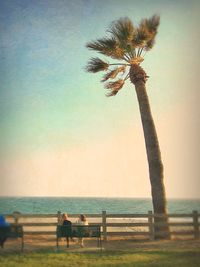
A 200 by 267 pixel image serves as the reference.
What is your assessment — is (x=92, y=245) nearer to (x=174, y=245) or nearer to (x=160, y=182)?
(x=174, y=245)

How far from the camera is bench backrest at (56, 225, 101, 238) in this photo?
11891mm

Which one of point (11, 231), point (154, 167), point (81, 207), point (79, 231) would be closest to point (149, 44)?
point (154, 167)

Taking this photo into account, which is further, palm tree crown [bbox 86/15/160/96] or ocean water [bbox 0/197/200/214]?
ocean water [bbox 0/197/200/214]

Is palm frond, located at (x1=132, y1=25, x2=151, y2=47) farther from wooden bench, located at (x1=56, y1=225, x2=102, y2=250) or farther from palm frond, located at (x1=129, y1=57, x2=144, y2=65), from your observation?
wooden bench, located at (x1=56, y1=225, x2=102, y2=250)

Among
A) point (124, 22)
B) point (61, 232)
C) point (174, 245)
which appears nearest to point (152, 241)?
point (174, 245)

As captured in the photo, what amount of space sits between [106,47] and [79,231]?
A: 6.83 m

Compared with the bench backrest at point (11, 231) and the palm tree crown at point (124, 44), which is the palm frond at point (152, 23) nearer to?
the palm tree crown at point (124, 44)

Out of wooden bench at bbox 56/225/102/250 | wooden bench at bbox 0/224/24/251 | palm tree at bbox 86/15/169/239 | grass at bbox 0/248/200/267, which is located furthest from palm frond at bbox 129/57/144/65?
wooden bench at bbox 0/224/24/251

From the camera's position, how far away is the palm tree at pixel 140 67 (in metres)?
15.3

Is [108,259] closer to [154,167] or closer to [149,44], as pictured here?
[154,167]

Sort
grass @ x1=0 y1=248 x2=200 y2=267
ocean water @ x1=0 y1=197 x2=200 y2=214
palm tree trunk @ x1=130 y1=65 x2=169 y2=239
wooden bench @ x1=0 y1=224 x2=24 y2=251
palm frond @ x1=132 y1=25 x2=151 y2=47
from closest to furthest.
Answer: grass @ x1=0 y1=248 x2=200 y2=267
wooden bench @ x1=0 y1=224 x2=24 y2=251
palm tree trunk @ x1=130 y1=65 x2=169 y2=239
palm frond @ x1=132 y1=25 x2=151 y2=47
ocean water @ x1=0 y1=197 x2=200 y2=214

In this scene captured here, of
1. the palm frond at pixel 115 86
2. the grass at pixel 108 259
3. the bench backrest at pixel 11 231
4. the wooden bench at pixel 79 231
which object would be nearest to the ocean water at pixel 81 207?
the palm frond at pixel 115 86

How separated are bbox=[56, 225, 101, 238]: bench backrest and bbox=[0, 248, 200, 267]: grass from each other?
2.52ft

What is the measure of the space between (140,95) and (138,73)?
0.81m
